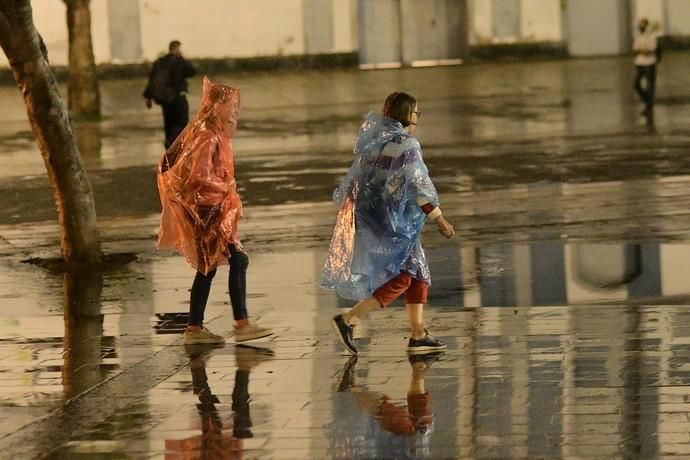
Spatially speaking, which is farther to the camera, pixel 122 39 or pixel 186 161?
pixel 122 39

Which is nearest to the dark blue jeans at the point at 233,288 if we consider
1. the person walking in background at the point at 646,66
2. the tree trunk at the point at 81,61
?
the person walking in background at the point at 646,66

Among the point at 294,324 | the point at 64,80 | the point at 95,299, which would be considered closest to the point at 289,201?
the point at 95,299

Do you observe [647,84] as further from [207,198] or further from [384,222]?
[384,222]

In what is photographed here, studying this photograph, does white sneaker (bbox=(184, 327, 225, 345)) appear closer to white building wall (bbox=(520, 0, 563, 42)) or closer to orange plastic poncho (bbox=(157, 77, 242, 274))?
orange plastic poncho (bbox=(157, 77, 242, 274))

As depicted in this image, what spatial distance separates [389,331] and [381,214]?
36.0 inches

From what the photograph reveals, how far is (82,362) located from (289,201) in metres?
8.36

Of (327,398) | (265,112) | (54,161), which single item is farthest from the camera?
(265,112)

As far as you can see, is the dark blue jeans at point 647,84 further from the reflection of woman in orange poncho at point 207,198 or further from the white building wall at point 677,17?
the reflection of woman in orange poncho at point 207,198

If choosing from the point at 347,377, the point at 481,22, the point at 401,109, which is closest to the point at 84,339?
the point at 347,377

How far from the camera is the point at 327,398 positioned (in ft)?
26.4

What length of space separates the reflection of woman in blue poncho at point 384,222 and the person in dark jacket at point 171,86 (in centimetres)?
1279

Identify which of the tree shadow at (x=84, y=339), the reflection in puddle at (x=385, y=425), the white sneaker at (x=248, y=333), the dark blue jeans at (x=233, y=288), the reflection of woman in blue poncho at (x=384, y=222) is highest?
the reflection of woman in blue poncho at (x=384, y=222)

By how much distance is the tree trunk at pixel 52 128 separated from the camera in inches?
501

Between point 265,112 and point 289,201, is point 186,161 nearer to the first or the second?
point 289,201
